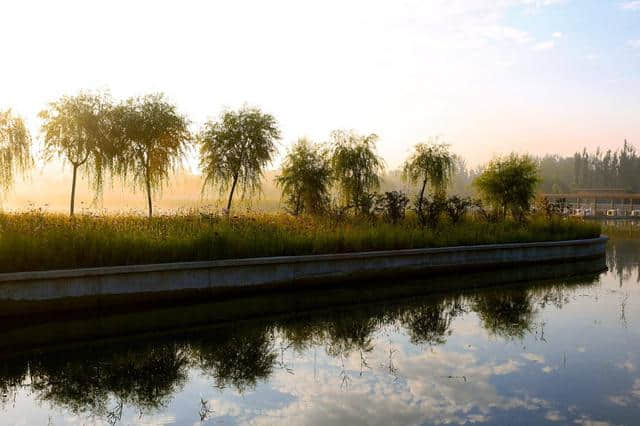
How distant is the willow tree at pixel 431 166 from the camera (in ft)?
88.5

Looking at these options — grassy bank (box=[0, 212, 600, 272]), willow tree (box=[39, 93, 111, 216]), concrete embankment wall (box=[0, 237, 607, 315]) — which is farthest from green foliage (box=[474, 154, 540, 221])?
willow tree (box=[39, 93, 111, 216])

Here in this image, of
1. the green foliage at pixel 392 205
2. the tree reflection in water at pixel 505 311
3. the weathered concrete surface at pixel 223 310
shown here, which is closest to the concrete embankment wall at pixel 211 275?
the weathered concrete surface at pixel 223 310

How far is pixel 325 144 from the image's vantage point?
2561 cm

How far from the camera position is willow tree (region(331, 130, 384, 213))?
990 inches

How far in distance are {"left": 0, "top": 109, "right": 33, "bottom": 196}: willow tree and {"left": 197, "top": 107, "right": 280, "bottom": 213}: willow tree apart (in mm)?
7354

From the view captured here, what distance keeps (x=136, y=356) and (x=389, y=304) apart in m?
5.92

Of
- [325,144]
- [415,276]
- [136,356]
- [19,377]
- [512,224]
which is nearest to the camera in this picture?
[19,377]

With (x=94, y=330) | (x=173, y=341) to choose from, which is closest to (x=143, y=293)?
Result: (x=94, y=330)

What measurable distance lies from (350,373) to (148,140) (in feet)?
62.8

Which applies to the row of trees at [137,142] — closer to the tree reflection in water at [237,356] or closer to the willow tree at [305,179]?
the willow tree at [305,179]

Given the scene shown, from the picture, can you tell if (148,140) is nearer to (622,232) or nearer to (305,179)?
(305,179)

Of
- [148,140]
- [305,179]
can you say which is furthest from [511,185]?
[148,140]

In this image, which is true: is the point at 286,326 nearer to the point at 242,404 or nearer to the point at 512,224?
the point at 242,404

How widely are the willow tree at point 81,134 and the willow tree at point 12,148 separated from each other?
127cm
